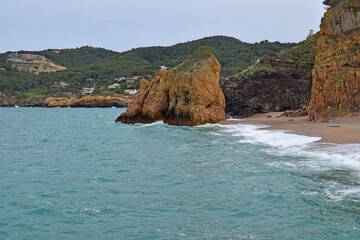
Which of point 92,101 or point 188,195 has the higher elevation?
point 92,101

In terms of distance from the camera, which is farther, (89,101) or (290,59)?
(89,101)

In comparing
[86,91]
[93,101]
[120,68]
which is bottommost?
→ [93,101]

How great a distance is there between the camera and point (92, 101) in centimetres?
12006

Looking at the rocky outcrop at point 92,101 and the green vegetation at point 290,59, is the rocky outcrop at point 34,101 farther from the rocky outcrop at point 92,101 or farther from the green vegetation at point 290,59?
the green vegetation at point 290,59

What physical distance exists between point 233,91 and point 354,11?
2251 cm

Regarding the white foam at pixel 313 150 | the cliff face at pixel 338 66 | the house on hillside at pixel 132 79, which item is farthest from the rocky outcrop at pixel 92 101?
the white foam at pixel 313 150

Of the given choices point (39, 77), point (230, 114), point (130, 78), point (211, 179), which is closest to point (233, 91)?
point (230, 114)

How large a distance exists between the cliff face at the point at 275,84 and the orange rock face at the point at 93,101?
74.1 metres

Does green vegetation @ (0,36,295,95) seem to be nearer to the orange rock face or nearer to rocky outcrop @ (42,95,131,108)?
rocky outcrop @ (42,95,131,108)

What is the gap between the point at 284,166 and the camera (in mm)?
14156

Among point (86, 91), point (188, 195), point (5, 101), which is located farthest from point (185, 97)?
point (5, 101)

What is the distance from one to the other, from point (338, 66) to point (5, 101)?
125543 millimetres

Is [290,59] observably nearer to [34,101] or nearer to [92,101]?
[92,101]

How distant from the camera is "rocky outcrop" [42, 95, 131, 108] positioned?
390 ft
